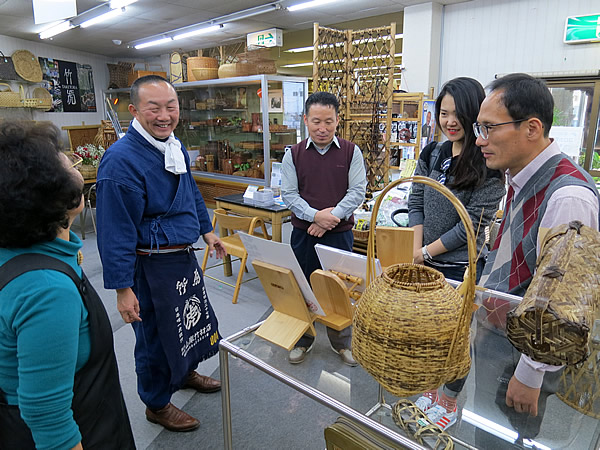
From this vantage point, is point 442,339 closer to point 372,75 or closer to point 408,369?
point 408,369

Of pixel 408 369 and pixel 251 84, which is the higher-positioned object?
pixel 251 84

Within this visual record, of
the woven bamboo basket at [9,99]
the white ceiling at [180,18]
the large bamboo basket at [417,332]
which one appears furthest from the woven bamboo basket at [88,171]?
the large bamboo basket at [417,332]

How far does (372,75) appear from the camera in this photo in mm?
3951

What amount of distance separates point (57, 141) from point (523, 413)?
52.3 inches

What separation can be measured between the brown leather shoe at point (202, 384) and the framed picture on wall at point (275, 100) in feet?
12.7

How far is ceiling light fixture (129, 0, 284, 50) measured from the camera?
597 centimetres

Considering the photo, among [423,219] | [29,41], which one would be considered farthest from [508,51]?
[29,41]

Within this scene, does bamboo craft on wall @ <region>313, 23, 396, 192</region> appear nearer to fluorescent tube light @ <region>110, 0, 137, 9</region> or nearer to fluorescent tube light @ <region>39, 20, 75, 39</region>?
fluorescent tube light @ <region>110, 0, 137, 9</region>

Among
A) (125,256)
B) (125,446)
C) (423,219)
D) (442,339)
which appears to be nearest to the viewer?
(442,339)

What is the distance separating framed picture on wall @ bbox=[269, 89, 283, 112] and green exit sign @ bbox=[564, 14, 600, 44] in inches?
133

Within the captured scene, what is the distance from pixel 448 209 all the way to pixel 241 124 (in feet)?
15.5

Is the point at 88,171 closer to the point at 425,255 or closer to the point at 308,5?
the point at 308,5

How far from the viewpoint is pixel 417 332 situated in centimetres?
77

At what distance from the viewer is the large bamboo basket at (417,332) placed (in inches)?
30.5
